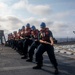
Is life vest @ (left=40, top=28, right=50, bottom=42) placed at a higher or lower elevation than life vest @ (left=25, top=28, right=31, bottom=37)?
lower

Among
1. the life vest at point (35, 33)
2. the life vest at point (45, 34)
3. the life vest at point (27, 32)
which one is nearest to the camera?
the life vest at point (45, 34)

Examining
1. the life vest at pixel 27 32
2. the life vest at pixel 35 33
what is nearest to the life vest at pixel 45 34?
the life vest at pixel 35 33

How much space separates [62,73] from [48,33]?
1.76 meters

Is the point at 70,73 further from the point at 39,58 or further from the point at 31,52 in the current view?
the point at 31,52

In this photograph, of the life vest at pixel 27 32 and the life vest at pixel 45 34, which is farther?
the life vest at pixel 27 32

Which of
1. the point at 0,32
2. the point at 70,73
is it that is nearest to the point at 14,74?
the point at 70,73

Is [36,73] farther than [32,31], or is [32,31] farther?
[32,31]

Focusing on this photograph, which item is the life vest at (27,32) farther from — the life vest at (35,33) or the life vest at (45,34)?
the life vest at (45,34)

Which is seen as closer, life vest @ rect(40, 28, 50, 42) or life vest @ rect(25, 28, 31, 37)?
life vest @ rect(40, 28, 50, 42)

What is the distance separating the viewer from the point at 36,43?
42.5 ft

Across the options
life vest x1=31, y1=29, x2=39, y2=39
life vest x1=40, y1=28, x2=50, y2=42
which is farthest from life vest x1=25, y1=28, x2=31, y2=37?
life vest x1=40, y1=28, x2=50, y2=42

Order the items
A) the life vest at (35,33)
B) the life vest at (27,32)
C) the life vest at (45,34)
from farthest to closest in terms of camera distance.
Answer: the life vest at (27,32), the life vest at (35,33), the life vest at (45,34)

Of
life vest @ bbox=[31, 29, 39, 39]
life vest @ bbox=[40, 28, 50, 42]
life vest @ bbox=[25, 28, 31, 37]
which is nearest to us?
life vest @ bbox=[40, 28, 50, 42]

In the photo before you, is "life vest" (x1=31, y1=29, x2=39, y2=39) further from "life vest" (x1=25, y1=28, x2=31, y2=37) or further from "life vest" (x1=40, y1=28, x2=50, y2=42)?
"life vest" (x1=40, y1=28, x2=50, y2=42)
